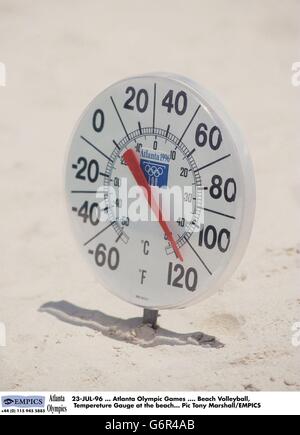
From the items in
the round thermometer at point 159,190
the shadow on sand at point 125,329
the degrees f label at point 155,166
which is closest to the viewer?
the round thermometer at point 159,190

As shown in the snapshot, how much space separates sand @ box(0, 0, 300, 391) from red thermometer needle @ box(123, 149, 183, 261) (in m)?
0.32

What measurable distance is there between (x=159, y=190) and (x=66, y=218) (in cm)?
99

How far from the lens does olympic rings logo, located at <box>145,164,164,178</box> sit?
2.60m

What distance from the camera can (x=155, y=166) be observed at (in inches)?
103

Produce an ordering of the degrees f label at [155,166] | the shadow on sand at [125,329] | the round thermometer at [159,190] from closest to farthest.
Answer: the round thermometer at [159,190], the degrees f label at [155,166], the shadow on sand at [125,329]

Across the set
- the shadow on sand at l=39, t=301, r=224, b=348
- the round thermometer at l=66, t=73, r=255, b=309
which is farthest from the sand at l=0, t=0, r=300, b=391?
the round thermometer at l=66, t=73, r=255, b=309

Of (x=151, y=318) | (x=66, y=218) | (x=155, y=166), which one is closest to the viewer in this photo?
(x=155, y=166)

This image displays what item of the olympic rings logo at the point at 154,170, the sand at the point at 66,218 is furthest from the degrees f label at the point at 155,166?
the sand at the point at 66,218

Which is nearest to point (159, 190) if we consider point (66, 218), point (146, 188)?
point (146, 188)

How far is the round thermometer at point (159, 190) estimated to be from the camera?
2.49m

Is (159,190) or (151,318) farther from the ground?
(159,190)

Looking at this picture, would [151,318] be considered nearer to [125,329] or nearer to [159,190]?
[125,329]

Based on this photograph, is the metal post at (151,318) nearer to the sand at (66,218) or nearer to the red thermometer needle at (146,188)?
the sand at (66,218)

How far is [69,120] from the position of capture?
421cm
